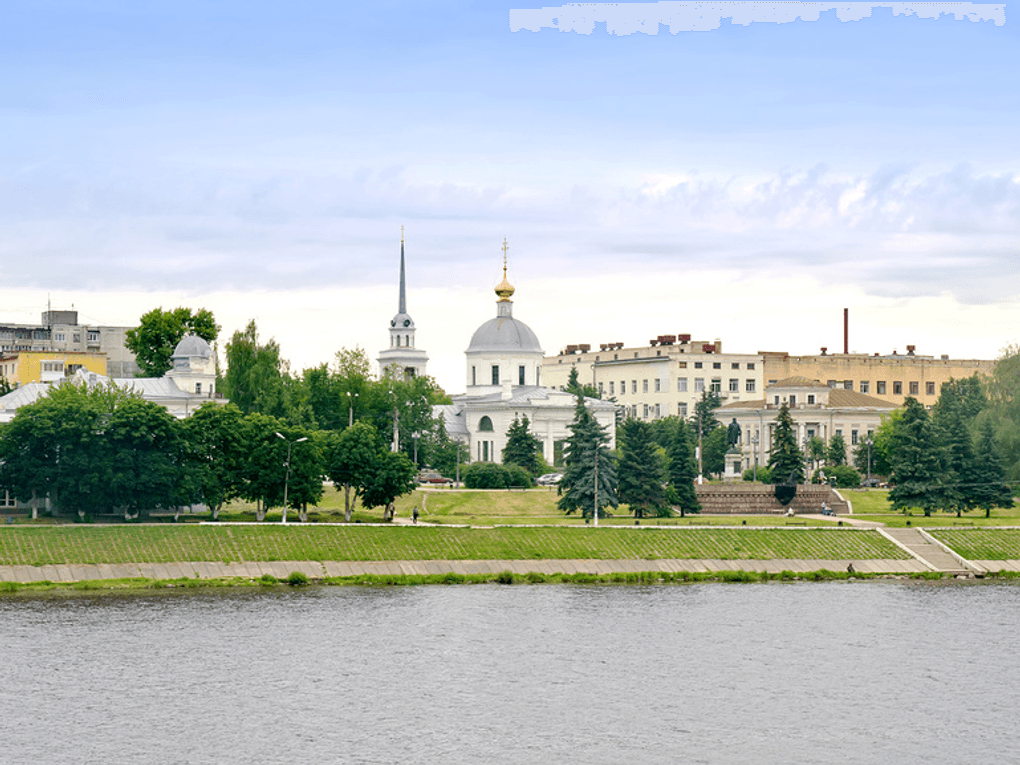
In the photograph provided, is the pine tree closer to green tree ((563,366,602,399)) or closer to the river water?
the river water

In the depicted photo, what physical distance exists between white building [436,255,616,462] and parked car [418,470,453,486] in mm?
11810

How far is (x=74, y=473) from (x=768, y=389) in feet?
245

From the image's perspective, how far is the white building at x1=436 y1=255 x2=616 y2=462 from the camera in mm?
121750

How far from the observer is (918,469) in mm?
85500

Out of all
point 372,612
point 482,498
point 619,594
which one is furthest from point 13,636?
point 482,498

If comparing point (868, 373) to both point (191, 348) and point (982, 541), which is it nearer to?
point (191, 348)

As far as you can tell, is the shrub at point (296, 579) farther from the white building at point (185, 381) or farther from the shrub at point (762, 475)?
the white building at point (185, 381)

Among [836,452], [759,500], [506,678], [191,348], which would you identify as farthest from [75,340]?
[506,678]

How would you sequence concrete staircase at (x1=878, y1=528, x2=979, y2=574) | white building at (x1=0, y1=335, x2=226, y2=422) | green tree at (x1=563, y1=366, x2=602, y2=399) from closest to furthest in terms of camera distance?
concrete staircase at (x1=878, y1=528, x2=979, y2=574)
white building at (x1=0, y1=335, x2=226, y2=422)
green tree at (x1=563, y1=366, x2=602, y2=399)

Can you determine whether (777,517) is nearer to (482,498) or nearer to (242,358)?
(482,498)

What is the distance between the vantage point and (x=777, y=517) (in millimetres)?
85062

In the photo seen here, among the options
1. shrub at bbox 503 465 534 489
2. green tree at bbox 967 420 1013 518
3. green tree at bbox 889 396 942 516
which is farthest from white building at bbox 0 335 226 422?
green tree at bbox 967 420 1013 518

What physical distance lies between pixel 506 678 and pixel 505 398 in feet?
259

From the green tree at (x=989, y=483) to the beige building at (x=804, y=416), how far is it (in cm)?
3619
